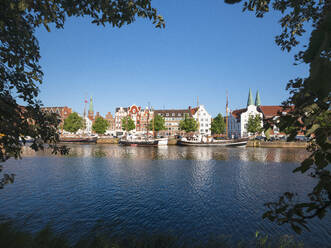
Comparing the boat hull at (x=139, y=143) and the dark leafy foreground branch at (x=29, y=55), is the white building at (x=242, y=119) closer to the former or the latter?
the boat hull at (x=139, y=143)

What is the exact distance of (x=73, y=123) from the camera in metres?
95.6

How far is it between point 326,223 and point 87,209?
13.2 meters

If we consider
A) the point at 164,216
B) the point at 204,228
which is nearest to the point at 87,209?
the point at 164,216

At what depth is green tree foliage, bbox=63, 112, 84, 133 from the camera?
94.6 m

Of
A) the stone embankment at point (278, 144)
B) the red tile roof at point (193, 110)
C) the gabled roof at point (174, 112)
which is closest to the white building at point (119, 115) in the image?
the gabled roof at point (174, 112)

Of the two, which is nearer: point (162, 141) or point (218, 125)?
point (162, 141)

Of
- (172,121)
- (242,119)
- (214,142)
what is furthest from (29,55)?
(242,119)

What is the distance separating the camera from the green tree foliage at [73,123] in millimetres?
94562

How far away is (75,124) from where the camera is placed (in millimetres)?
95562

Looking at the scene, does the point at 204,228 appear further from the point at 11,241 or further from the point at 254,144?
the point at 254,144

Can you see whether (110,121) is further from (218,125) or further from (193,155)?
(193,155)

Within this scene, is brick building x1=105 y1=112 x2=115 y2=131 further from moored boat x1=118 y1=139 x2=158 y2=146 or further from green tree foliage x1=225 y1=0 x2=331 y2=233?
green tree foliage x1=225 y1=0 x2=331 y2=233

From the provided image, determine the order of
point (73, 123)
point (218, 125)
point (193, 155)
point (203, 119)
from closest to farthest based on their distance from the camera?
point (193, 155), point (218, 125), point (73, 123), point (203, 119)

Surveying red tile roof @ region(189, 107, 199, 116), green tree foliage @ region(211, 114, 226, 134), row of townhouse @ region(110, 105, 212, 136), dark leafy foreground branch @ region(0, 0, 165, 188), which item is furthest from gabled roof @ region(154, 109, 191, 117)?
dark leafy foreground branch @ region(0, 0, 165, 188)
